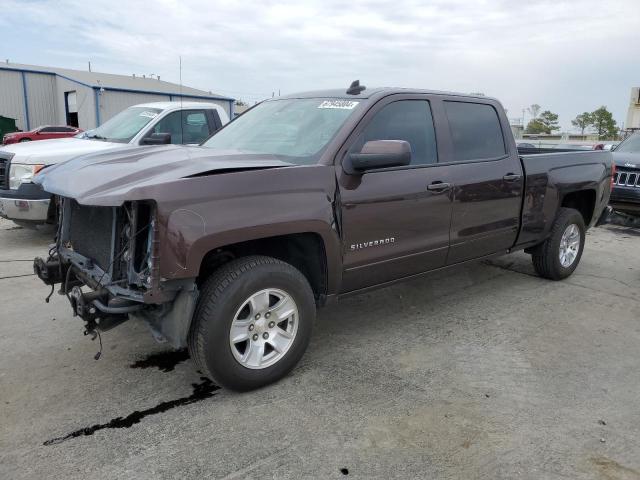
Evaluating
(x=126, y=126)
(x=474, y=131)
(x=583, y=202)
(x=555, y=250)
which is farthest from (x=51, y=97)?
(x=555, y=250)

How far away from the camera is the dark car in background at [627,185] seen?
330 inches

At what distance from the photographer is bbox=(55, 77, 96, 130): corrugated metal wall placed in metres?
25.3

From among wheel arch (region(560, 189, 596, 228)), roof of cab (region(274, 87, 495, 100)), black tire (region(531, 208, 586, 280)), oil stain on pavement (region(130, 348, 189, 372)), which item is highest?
roof of cab (region(274, 87, 495, 100))

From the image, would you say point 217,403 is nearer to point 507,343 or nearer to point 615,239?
point 507,343

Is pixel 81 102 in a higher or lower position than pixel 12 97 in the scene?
lower

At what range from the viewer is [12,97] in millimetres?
29422

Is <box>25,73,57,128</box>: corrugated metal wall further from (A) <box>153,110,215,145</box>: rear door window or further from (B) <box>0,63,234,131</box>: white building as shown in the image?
(A) <box>153,110,215,145</box>: rear door window

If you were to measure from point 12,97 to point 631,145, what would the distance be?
30876 mm

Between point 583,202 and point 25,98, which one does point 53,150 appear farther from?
point 25,98

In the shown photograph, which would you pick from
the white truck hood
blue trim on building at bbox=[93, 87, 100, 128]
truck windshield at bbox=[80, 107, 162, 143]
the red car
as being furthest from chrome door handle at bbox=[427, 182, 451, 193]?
blue trim on building at bbox=[93, 87, 100, 128]

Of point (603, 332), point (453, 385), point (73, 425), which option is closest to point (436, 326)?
point (453, 385)

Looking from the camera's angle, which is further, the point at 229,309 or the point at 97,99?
the point at 97,99

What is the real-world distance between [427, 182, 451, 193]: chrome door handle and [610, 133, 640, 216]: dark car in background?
586 cm

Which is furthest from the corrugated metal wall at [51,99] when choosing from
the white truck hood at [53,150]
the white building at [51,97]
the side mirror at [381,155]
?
the side mirror at [381,155]
